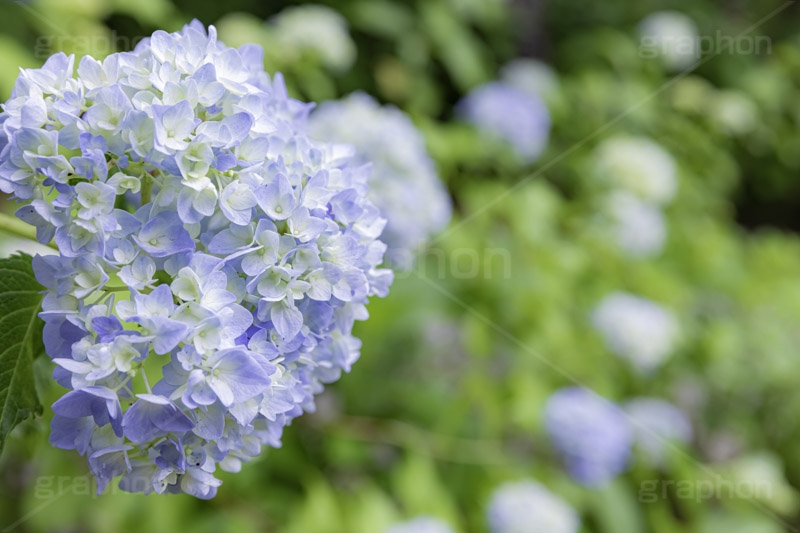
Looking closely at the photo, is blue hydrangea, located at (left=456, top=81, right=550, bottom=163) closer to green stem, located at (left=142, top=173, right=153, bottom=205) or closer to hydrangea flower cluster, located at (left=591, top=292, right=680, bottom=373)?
hydrangea flower cluster, located at (left=591, top=292, right=680, bottom=373)

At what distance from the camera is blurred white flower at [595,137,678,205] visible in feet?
8.91

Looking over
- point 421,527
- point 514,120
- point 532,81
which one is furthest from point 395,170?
point 532,81

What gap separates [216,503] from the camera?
5.12 ft

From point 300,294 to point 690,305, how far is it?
264 centimetres

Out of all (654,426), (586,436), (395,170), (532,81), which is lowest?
(654,426)

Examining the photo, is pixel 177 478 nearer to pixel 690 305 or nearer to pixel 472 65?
pixel 690 305

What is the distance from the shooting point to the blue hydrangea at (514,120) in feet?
8.32

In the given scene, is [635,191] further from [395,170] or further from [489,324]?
[395,170]

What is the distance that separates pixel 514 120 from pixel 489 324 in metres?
0.88

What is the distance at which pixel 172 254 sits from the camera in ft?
1.68

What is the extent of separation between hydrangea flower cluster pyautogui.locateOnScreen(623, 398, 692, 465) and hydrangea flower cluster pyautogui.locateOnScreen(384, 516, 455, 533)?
0.98 meters

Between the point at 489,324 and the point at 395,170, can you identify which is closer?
the point at 395,170

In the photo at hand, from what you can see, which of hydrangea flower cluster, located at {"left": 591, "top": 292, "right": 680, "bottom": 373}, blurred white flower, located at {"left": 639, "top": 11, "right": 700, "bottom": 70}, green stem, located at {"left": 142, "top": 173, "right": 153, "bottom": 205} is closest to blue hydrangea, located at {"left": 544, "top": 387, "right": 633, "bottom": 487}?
hydrangea flower cluster, located at {"left": 591, "top": 292, "right": 680, "bottom": 373}

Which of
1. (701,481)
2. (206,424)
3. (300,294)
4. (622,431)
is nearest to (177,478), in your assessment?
(206,424)
